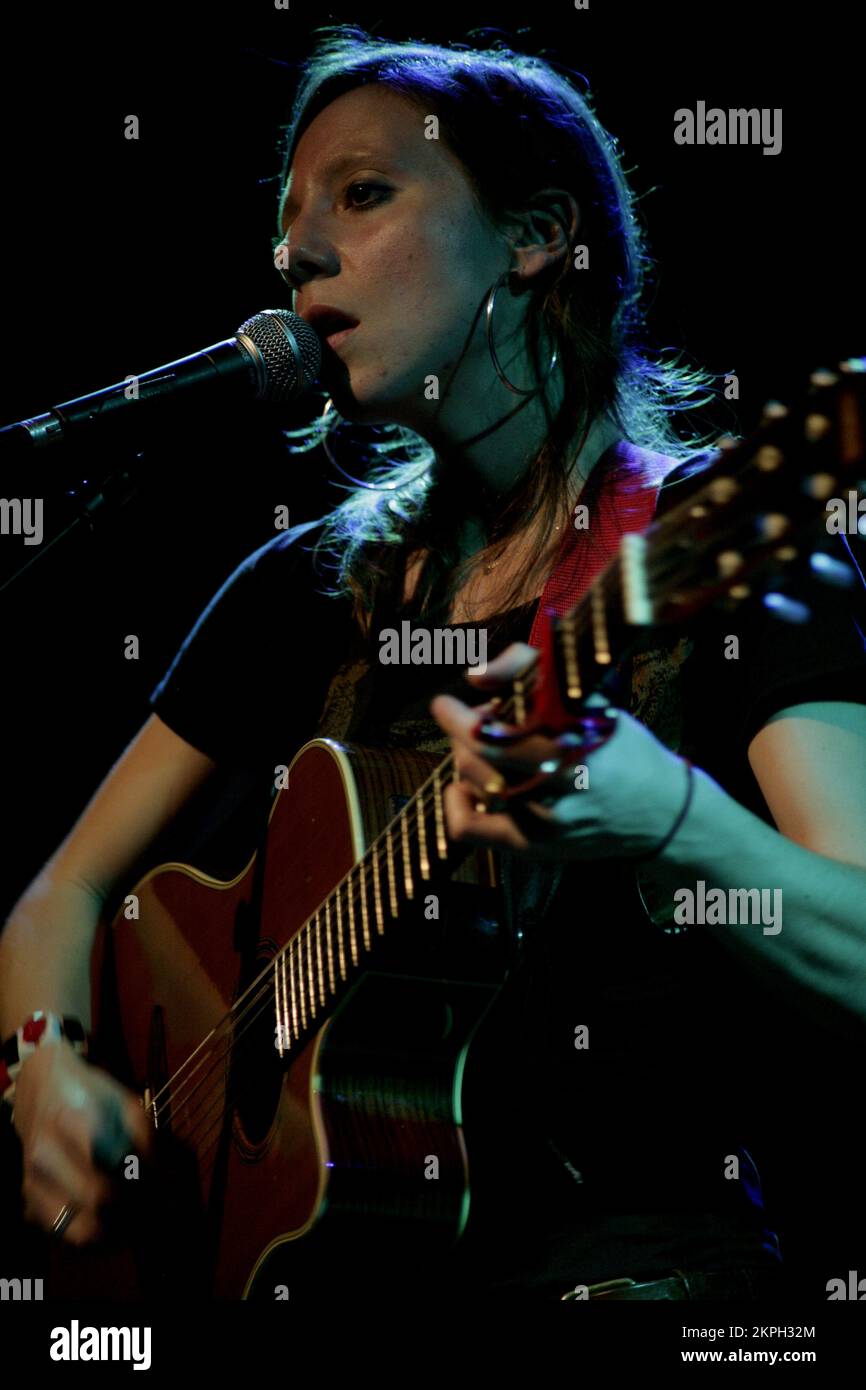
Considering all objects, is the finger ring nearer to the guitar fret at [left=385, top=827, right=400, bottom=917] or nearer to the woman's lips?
the guitar fret at [left=385, top=827, right=400, bottom=917]

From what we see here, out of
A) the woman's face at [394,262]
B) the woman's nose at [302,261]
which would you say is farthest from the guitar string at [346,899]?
the woman's nose at [302,261]

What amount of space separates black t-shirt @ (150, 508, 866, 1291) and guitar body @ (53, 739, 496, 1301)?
0.11 m

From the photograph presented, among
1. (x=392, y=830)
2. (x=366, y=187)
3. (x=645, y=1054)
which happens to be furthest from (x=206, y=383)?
(x=645, y=1054)

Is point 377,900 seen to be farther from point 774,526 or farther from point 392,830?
point 774,526

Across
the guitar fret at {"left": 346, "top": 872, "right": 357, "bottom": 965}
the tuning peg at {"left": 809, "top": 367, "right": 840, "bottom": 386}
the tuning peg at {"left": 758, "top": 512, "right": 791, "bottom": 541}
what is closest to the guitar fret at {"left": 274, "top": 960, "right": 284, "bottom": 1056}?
the guitar fret at {"left": 346, "top": 872, "right": 357, "bottom": 965}

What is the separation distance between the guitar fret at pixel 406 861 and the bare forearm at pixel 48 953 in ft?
3.60

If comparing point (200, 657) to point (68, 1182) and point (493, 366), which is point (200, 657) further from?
point (68, 1182)

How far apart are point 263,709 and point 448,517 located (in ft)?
1.87

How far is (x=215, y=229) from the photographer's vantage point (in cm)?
328

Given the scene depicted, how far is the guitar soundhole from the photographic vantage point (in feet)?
6.24

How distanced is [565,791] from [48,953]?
1.61 m

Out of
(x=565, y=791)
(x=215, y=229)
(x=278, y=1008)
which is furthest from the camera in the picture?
(x=215, y=229)

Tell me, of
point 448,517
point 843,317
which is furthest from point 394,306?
point 843,317

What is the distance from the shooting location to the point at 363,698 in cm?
228
